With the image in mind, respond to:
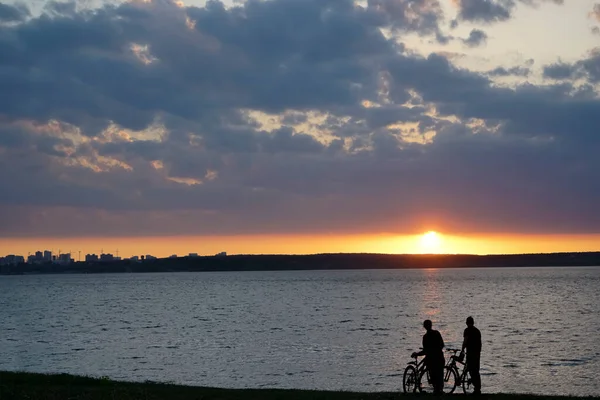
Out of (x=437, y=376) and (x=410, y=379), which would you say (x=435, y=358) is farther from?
(x=410, y=379)

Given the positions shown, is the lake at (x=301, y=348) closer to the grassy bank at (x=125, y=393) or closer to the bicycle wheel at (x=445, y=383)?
the bicycle wheel at (x=445, y=383)

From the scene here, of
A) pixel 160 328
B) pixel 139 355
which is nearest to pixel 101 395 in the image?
pixel 139 355

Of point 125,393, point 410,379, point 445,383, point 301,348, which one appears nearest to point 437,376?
point 410,379

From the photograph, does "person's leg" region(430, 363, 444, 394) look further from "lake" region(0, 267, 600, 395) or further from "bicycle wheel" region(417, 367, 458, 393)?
"lake" region(0, 267, 600, 395)

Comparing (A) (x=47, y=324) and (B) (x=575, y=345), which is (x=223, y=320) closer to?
(A) (x=47, y=324)

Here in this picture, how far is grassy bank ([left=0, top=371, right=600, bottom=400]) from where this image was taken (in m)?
22.9

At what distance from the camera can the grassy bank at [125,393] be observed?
75.0 ft

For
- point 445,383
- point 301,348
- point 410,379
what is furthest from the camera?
point 301,348

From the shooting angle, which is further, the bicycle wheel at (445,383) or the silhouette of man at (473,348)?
the bicycle wheel at (445,383)

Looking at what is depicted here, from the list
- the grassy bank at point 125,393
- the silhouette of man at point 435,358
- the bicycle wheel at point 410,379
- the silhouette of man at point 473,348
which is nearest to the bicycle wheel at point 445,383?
the bicycle wheel at point 410,379

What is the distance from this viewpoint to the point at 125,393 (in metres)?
22.8

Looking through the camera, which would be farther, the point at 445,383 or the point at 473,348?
the point at 445,383

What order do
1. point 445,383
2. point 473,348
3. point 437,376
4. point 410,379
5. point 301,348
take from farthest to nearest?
point 301,348
point 445,383
point 410,379
point 473,348
point 437,376

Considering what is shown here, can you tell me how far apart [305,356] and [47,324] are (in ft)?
157
